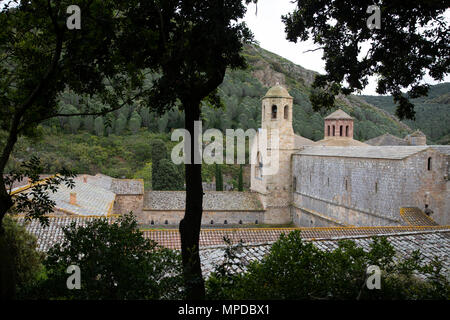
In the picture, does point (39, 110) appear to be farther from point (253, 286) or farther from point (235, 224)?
point (235, 224)

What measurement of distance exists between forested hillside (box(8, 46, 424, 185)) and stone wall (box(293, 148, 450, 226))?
10995 mm

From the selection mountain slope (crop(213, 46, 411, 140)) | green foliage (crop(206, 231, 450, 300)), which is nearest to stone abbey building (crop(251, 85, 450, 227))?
green foliage (crop(206, 231, 450, 300))

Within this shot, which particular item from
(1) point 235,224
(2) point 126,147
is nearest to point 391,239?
(1) point 235,224

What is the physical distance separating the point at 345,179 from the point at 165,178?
51.3ft

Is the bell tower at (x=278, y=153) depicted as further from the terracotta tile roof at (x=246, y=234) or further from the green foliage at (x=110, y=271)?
the green foliage at (x=110, y=271)

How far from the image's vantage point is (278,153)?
29.0 m

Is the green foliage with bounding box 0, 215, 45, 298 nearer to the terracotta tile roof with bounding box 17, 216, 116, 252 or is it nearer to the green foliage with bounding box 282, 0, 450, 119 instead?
the terracotta tile roof with bounding box 17, 216, 116, 252

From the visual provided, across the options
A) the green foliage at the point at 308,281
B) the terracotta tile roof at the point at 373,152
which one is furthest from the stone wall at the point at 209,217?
the green foliage at the point at 308,281

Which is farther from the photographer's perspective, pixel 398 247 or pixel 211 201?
pixel 211 201

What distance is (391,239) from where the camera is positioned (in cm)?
1041

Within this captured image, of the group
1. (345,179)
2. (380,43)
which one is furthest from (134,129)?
(380,43)

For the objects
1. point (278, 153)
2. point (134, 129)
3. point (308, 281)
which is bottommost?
point (308, 281)

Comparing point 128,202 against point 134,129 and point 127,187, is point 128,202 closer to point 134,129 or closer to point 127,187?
point 127,187

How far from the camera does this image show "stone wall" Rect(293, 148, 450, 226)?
1728cm
